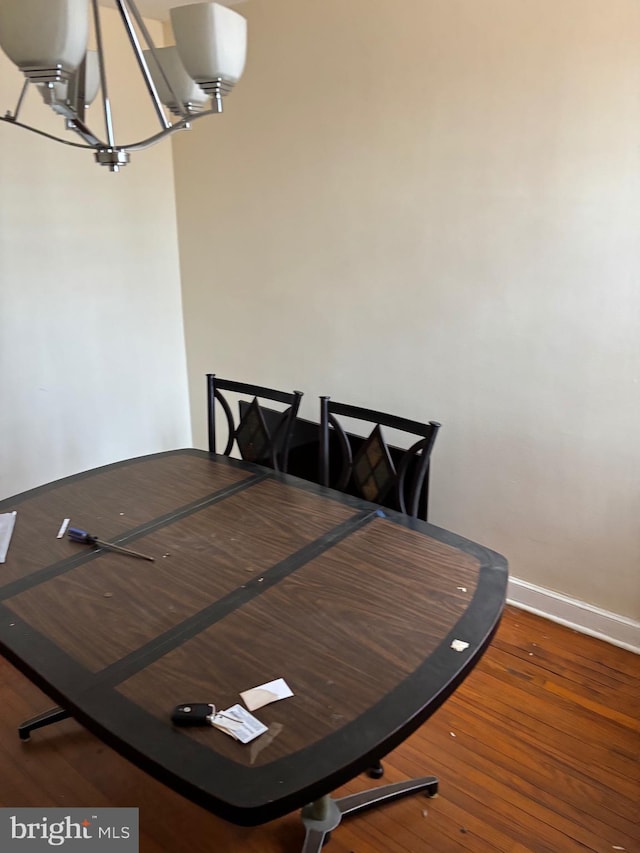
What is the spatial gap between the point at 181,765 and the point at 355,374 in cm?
207

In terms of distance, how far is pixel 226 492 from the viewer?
2.03 meters

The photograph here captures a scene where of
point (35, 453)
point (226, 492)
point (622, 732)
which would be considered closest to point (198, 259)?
point (35, 453)

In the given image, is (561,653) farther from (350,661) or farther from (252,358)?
(252,358)

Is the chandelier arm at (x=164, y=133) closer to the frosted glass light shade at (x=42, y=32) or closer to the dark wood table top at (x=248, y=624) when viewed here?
the frosted glass light shade at (x=42, y=32)

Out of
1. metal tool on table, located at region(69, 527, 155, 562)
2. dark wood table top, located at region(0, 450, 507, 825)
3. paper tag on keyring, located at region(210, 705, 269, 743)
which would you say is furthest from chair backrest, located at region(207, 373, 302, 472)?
paper tag on keyring, located at region(210, 705, 269, 743)

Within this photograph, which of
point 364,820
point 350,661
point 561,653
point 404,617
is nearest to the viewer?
point 350,661

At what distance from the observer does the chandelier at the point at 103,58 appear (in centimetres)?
109

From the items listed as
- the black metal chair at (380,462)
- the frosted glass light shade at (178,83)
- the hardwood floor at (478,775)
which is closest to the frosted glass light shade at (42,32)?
the frosted glass light shade at (178,83)

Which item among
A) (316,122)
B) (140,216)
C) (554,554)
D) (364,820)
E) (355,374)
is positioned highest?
(316,122)

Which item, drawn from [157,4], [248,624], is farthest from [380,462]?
[157,4]

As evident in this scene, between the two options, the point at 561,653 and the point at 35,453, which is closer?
the point at 561,653

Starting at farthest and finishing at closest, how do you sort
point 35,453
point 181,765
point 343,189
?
point 35,453
point 343,189
point 181,765

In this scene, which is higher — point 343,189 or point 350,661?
point 343,189

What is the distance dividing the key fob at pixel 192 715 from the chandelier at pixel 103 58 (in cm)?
110
